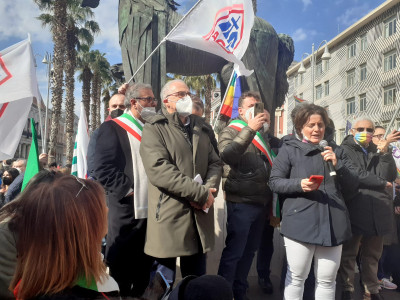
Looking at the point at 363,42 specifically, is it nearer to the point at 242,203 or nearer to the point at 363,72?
the point at 363,72

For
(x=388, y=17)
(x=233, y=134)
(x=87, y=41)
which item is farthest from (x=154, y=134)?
(x=388, y=17)

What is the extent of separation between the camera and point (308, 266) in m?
2.64

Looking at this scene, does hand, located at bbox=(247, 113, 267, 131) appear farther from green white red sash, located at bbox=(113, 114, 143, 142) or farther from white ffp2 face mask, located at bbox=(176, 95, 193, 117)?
green white red sash, located at bbox=(113, 114, 143, 142)

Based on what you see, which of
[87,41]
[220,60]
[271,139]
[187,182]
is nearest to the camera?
[187,182]

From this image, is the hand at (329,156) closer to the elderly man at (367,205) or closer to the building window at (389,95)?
the elderly man at (367,205)

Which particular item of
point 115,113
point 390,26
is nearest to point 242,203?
point 115,113

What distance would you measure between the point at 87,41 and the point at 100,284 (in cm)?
2180

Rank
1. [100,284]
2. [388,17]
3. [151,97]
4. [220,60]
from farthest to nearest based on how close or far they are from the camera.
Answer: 1. [388,17]
2. [220,60]
3. [151,97]
4. [100,284]

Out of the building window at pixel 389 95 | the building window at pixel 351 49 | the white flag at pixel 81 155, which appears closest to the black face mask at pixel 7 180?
the white flag at pixel 81 155

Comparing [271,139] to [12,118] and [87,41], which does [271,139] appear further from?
[87,41]

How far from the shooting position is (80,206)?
1193 millimetres

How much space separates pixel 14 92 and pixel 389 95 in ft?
101

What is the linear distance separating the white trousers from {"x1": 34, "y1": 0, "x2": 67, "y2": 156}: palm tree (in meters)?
16.3

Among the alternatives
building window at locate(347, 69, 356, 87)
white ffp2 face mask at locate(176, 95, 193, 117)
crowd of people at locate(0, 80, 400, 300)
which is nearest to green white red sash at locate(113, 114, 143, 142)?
crowd of people at locate(0, 80, 400, 300)
